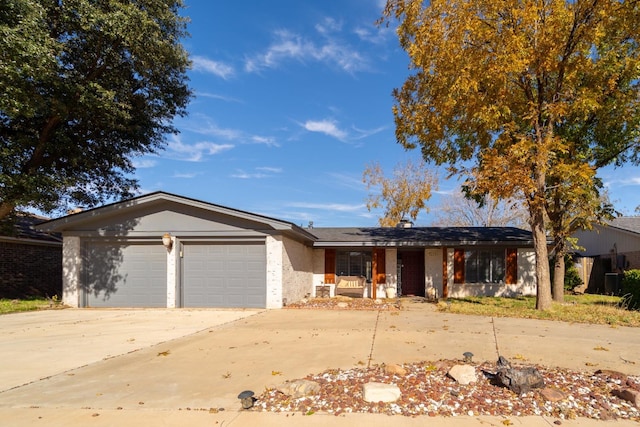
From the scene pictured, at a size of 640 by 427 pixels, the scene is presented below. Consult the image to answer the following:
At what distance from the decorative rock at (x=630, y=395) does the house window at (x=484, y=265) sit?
1236 cm

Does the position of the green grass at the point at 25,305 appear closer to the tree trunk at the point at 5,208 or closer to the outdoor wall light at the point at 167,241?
the tree trunk at the point at 5,208

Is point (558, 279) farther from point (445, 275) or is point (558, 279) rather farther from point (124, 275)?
point (124, 275)

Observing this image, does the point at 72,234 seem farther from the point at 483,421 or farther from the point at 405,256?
the point at 483,421

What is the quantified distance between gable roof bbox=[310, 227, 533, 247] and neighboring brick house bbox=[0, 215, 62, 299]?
1101cm

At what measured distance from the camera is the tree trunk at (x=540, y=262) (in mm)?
11266

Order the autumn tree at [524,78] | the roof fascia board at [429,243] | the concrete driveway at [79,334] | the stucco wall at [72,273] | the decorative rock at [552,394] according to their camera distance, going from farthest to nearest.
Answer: the roof fascia board at [429,243] < the stucco wall at [72,273] < the autumn tree at [524,78] < the concrete driveway at [79,334] < the decorative rock at [552,394]

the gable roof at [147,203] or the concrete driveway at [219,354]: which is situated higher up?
the gable roof at [147,203]

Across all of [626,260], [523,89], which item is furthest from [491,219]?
[523,89]

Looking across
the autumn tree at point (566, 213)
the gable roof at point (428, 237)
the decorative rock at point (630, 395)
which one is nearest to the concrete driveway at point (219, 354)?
the decorative rock at point (630, 395)

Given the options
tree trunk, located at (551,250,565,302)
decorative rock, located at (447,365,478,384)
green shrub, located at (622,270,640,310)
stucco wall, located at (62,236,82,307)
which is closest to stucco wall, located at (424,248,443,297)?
tree trunk, located at (551,250,565,302)

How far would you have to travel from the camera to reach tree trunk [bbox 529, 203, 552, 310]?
11266mm

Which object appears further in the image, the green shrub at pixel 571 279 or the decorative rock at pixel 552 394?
the green shrub at pixel 571 279

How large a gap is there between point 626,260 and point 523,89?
45.1 ft

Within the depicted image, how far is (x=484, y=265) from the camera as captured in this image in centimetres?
1636
